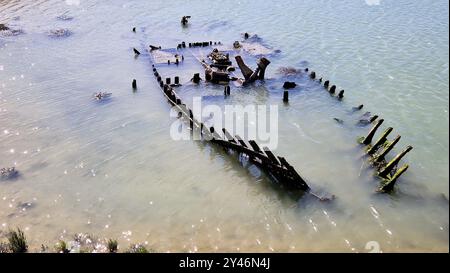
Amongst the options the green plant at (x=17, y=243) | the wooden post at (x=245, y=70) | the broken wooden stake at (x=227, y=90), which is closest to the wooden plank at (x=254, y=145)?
the broken wooden stake at (x=227, y=90)

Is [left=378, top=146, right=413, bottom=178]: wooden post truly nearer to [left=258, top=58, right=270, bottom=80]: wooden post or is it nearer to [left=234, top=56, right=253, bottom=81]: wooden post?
[left=258, top=58, right=270, bottom=80]: wooden post

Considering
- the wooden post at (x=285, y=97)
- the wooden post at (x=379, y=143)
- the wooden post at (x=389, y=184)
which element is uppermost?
the wooden post at (x=285, y=97)

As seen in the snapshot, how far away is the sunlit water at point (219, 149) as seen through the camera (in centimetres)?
1435

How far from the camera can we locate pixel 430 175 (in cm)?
1688

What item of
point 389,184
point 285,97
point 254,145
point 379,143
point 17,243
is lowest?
point 17,243

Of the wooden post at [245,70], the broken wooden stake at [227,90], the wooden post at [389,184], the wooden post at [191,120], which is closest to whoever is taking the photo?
the wooden post at [389,184]

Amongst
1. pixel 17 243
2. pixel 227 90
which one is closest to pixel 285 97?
pixel 227 90

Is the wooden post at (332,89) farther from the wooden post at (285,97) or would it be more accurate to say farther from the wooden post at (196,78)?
the wooden post at (196,78)

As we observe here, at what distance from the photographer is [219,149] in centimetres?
1883

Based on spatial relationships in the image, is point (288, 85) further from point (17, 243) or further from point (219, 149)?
point (17, 243)

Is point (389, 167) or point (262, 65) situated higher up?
point (262, 65)

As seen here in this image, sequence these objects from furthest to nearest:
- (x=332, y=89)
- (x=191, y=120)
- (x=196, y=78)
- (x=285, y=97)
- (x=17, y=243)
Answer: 1. (x=196, y=78)
2. (x=332, y=89)
3. (x=285, y=97)
4. (x=191, y=120)
5. (x=17, y=243)
